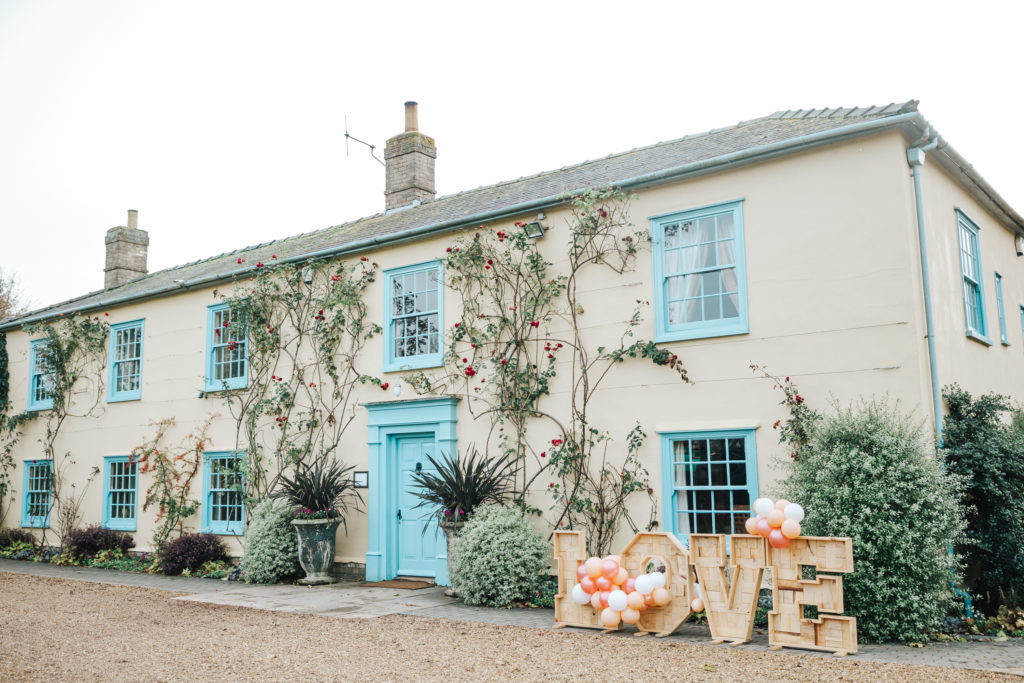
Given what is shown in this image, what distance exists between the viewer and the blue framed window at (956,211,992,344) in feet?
35.8

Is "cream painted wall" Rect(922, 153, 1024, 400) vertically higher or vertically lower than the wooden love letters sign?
higher

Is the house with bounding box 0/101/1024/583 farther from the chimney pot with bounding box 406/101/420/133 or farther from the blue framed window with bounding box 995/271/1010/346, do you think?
the chimney pot with bounding box 406/101/420/133

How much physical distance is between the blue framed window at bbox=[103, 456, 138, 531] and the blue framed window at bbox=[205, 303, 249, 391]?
2663 millimetres

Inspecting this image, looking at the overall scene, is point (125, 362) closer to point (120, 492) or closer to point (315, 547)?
point (120, 492)

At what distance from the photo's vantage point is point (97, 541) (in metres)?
15.9

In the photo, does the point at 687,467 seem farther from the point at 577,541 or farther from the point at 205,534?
the point at 205,534

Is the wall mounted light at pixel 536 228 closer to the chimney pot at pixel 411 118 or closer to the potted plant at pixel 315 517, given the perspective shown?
the potted plant at pixel 315 517

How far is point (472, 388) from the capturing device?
12.0 metres

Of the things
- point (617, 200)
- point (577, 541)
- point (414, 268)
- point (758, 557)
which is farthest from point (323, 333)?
point (758, 557)

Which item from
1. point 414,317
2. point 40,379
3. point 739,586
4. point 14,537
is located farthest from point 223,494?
point 739,586

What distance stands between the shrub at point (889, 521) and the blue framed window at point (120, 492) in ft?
42.9

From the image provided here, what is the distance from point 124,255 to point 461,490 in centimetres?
1529

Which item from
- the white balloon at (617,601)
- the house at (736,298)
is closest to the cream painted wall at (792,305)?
the house at (736,298)

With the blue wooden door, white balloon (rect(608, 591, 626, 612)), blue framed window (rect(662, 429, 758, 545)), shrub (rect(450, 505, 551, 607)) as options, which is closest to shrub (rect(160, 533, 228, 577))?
the blue wooden door
